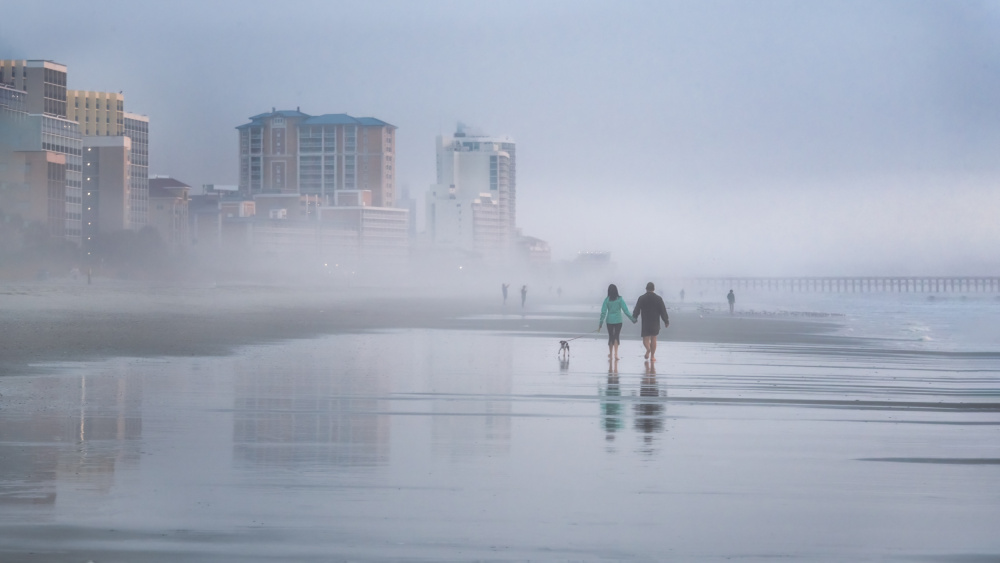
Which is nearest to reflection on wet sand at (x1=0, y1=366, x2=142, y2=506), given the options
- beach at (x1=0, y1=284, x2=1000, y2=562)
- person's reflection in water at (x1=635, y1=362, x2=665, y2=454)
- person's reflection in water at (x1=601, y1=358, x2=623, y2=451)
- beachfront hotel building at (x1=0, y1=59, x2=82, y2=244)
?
beach at (x1=0, y1=284, x2=1000, y2=562)

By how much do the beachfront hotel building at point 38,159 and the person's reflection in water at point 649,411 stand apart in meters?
129

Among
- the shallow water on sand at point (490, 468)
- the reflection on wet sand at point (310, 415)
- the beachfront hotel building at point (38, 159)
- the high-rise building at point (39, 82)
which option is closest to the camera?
→ the shallow water on sand at point (490, 468)

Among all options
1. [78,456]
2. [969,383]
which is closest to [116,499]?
[78,456]

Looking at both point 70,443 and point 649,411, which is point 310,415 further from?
point 649,411

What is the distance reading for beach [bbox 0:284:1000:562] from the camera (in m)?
7.03

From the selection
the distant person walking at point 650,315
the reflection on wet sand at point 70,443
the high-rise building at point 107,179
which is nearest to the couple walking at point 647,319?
the distant person walking at point 650,315

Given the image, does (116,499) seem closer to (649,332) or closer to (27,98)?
(649,332)

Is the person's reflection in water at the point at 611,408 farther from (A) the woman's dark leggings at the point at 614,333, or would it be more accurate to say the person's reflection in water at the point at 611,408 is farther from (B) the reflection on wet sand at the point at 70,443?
(B) the reflection on wet sand at the point at 70,443

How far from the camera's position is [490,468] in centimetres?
991

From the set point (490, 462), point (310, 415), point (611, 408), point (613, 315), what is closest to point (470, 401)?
point (611, 408)

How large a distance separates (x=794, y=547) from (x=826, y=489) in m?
2.15

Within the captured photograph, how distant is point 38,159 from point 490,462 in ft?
486

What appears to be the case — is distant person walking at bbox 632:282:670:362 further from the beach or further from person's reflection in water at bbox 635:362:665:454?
person's reflection in water at bbox 635:362:665:454

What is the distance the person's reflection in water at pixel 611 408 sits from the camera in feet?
41.2
